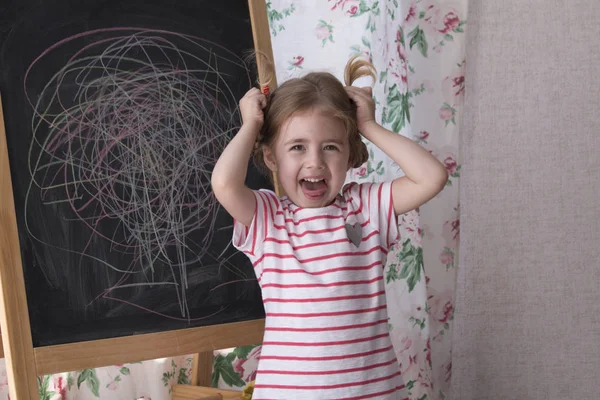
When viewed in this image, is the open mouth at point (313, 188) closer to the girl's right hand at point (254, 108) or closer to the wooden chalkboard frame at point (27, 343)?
the girl's right hand at point (254, 108)

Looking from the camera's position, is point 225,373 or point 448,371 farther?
point 448,371

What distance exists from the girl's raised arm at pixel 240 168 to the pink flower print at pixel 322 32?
813mm

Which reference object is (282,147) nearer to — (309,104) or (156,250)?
(309,104)

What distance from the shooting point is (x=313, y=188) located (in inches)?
58.5

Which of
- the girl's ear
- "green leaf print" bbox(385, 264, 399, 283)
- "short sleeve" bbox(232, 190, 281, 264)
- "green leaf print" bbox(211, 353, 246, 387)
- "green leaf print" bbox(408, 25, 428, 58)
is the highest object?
"green leaf print" bbox(408, 25, 428, 58)

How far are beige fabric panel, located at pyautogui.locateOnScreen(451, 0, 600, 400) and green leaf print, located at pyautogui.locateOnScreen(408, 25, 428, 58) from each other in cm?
15

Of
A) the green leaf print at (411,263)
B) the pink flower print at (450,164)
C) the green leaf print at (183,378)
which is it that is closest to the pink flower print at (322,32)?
the pink flower print at (450,164)

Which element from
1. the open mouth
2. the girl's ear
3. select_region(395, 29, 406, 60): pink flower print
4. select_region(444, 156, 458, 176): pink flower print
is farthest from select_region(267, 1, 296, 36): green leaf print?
the open mouth

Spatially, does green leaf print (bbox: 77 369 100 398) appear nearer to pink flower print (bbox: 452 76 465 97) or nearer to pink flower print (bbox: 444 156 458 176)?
pink flower print (bbox: 444 156 458 176)

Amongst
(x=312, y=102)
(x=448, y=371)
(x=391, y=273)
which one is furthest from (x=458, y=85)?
(x=312, y=102)

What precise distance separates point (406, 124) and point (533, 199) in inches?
19.6

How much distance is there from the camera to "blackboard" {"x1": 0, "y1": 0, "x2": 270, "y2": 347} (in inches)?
61.1

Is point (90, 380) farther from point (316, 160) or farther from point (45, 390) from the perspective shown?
point (316, 160)

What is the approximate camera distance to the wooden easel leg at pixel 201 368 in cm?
204
